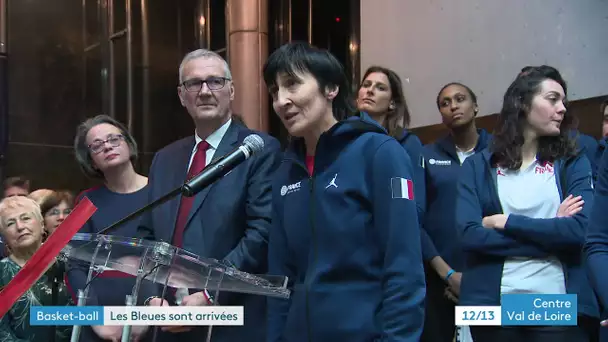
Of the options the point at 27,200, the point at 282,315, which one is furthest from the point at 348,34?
the point at 282,315

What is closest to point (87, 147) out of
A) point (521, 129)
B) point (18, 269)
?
point (18, 269)

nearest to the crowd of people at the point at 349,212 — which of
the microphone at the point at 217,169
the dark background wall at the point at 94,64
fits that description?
the microphone at the point at 217,169

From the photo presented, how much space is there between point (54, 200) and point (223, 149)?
1857 mm

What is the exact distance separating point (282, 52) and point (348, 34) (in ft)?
14.5

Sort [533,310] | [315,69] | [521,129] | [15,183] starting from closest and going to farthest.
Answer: [315,69], [533,310], [521,129], [15,183]

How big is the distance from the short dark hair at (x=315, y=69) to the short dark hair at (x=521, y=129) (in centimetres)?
81

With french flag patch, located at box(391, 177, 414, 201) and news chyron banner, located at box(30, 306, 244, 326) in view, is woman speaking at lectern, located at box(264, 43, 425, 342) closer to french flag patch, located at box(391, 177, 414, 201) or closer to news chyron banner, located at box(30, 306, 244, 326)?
french flag patch, located at box(391, 177, 414, 201)

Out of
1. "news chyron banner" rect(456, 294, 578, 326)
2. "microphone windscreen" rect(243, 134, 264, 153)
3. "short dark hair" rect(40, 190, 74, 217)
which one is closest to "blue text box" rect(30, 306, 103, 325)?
"microphone windscreen" rect(243, 134, 264, 153)

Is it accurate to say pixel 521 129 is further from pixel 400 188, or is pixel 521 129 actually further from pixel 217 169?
pixel 217 169

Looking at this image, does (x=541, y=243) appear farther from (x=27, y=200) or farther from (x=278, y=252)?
(x=27, y=200)

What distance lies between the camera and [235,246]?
234cm

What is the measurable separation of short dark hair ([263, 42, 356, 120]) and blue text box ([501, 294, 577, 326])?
791 mm

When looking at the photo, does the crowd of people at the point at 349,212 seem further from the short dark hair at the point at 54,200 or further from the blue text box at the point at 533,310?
the short dark hair at the point at 54,200

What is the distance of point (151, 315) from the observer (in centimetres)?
182
